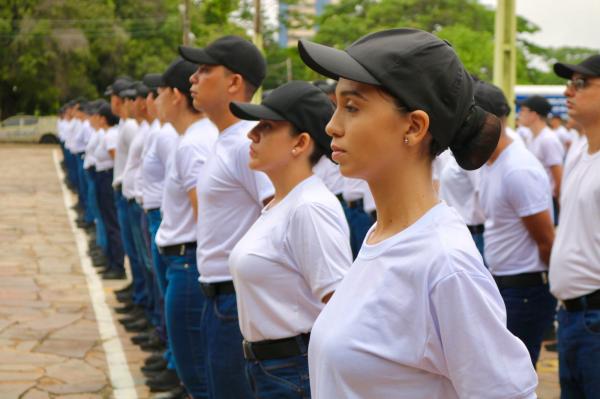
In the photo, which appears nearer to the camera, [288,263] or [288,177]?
[288,263]

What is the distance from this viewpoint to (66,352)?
7.86 m

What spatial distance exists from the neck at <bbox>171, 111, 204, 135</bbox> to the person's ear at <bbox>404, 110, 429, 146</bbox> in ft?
13.4

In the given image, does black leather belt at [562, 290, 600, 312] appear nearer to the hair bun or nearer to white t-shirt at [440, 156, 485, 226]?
the hair bun

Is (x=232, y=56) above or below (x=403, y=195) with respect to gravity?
below

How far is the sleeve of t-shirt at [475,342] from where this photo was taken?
2.01 meters

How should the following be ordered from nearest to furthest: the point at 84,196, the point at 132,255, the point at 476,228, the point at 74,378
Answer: the point at 476,228, the point at 74,378, the point at 132,255, the point at 84,196

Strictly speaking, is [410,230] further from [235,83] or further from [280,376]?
[235,83]

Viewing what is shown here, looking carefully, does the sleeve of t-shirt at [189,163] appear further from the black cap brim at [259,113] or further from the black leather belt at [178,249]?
the black cap brim at [259,113]

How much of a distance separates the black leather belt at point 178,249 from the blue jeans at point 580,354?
2212mm

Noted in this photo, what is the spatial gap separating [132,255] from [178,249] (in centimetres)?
385

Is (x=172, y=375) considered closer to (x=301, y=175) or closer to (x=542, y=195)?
(x=542, y=195)

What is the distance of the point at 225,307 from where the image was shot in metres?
4.37

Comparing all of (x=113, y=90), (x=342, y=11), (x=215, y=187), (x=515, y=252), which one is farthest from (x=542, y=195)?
(x=342, y=11)

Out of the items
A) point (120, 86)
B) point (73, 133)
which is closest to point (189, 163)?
point (120, 86)
